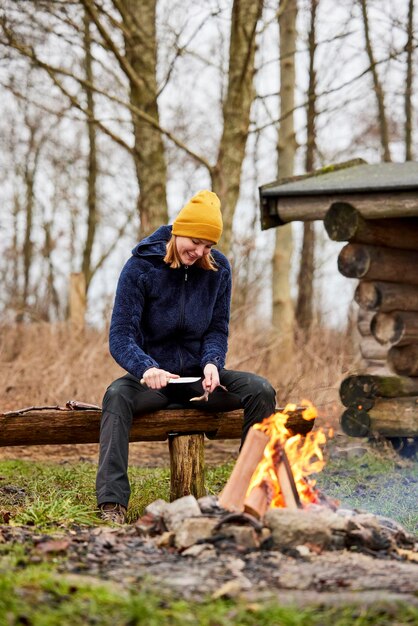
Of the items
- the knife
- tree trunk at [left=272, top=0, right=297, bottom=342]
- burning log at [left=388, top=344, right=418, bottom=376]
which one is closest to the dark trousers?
the knife

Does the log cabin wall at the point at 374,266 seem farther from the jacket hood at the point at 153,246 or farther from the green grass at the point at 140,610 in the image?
the green grass at the point at 140,610

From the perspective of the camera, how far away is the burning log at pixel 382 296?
899 centimetres

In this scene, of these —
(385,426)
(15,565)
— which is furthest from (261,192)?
(15,565)

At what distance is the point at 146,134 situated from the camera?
1212cm

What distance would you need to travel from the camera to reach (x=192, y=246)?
6.19m

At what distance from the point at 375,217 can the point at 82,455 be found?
149 inches

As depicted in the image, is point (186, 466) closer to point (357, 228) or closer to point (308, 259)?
point (357, 228)

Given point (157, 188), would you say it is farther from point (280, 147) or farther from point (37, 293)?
point (37, 293)

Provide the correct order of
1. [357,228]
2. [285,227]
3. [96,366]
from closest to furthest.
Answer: [357,228]
[96,366]
[285,227]

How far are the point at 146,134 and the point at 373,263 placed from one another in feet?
14.4

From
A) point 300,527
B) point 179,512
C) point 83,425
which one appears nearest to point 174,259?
point 83,425

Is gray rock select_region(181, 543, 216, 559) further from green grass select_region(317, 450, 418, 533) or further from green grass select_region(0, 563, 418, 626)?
green grass select_region(317, 450, 418, 533)

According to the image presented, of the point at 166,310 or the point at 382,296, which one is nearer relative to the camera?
the point at 166,310

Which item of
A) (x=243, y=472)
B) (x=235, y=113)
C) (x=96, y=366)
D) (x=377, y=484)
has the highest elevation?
(x=235, y=113)
